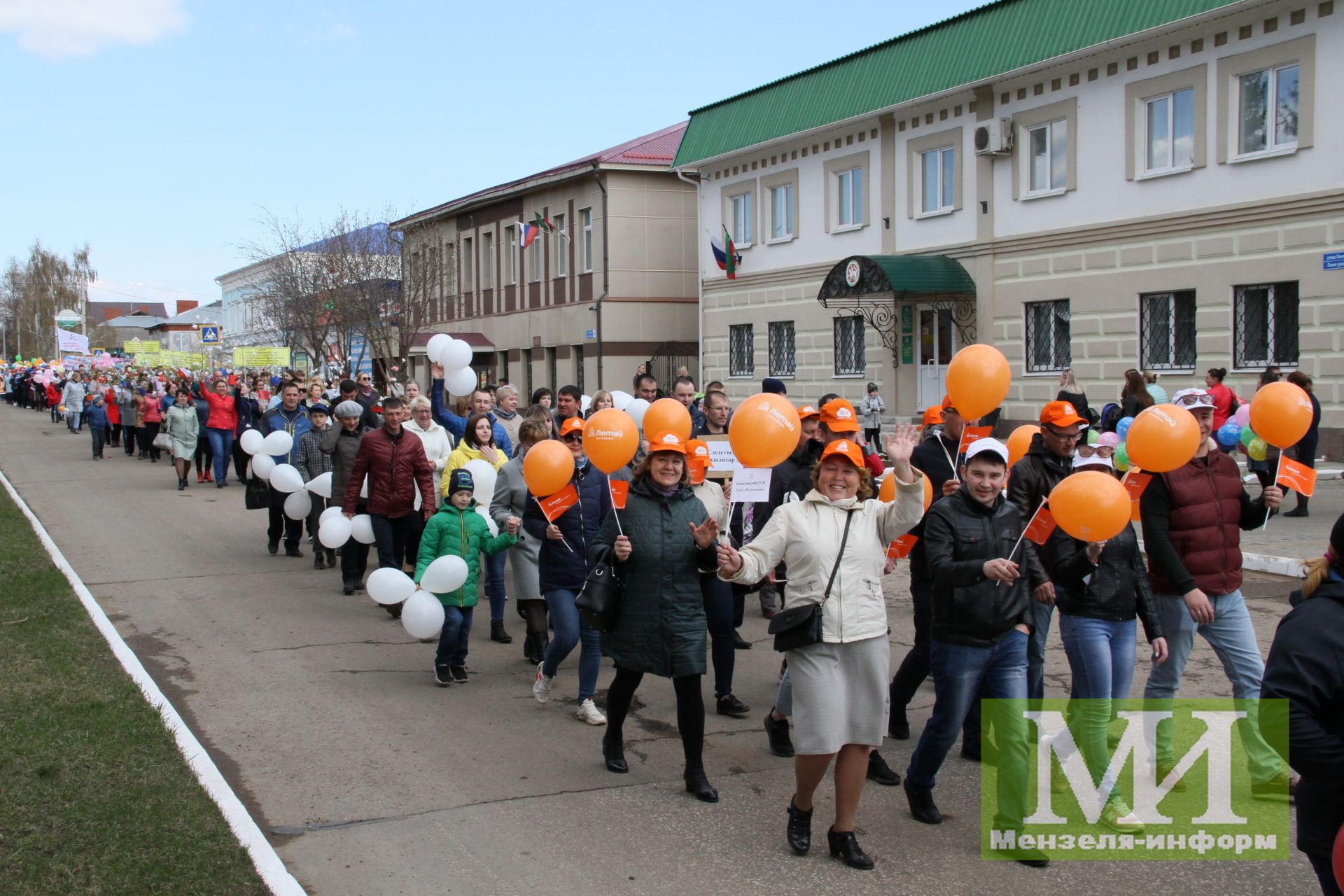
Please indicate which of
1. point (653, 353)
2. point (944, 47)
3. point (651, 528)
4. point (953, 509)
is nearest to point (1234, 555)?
point (953, 509)

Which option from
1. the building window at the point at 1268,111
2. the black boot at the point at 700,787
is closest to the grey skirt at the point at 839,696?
the black boot at the point at 700,787

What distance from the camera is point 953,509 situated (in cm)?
507

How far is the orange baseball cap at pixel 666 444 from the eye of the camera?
576cm

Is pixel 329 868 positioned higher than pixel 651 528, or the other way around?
pixel 651 528

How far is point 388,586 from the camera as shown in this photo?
326 inches

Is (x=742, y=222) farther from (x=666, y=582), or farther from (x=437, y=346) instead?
(x=666, y=582)

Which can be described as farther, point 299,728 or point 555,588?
point 555,588

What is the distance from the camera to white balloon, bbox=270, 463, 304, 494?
1244cm

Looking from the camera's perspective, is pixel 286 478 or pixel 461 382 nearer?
pixel 461 382

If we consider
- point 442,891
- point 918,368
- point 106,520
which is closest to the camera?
point 442,891

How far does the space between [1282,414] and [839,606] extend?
285 cm

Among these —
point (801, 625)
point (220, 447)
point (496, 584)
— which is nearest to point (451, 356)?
point (496, 584)

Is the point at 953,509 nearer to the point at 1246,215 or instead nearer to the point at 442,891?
the point at 442,891

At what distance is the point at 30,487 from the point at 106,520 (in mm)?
5398
